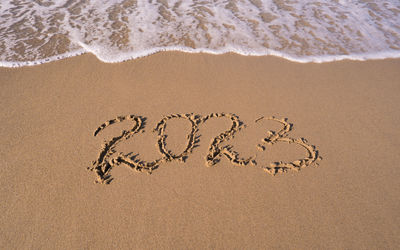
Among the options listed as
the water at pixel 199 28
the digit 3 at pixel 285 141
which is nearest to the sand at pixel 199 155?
the digit 3 at pixel 285 141

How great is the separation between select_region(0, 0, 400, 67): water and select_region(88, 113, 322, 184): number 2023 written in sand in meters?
1.32

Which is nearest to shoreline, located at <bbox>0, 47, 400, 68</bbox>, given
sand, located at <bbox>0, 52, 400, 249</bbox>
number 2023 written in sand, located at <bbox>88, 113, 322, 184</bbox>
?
sand, located at <bbox>0, 52, 400, 249</bbox>

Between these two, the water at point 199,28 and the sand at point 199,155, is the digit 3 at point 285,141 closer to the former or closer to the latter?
the sand at point 199,155

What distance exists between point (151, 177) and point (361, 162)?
72.6 inches

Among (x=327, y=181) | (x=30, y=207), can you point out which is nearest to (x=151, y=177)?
(x=30, y=207)

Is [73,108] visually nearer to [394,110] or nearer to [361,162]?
[361,162]

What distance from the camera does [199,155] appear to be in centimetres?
215

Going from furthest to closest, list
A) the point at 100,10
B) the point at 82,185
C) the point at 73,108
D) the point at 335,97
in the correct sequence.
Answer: the point at 100,10 → the point at 335,97 → the point at 73,108 → the point at 82,185

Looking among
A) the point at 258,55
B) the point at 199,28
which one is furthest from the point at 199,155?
the point at 199,28

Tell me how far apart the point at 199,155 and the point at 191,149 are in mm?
98

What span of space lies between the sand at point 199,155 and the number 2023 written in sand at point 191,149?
12 mm

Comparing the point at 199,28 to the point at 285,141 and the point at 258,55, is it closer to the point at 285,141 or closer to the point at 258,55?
the point at 258,55

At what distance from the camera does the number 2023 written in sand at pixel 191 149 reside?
2.05 metres

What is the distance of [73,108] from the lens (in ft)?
8.30
